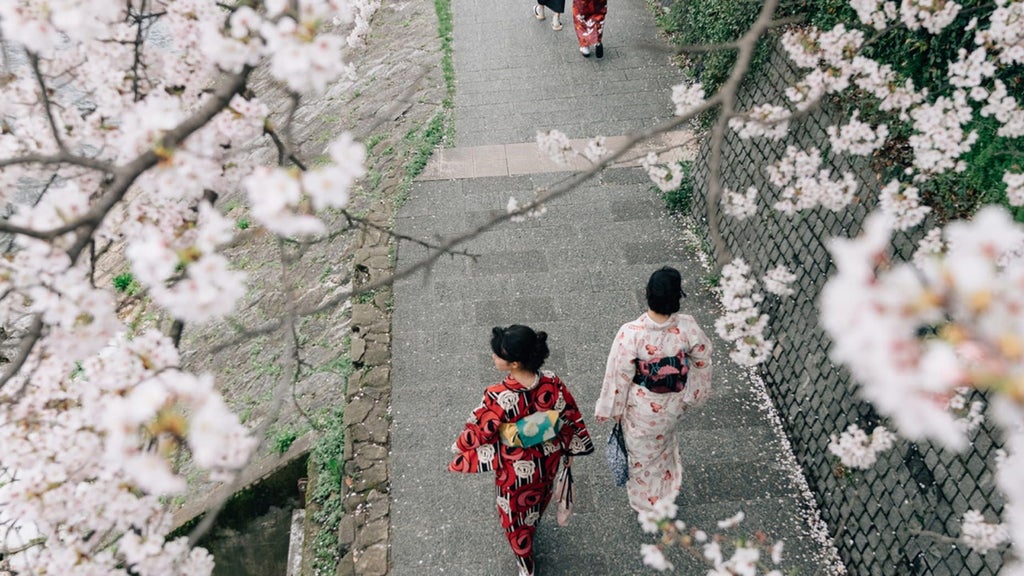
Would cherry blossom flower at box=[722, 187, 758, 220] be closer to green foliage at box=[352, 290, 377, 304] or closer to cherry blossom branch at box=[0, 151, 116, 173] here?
cherry blossom branch at box=[0, 151, 116, 173]

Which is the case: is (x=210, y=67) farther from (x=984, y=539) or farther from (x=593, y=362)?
(x=984, y=539)

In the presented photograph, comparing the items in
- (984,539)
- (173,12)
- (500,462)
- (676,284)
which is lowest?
(500,462)

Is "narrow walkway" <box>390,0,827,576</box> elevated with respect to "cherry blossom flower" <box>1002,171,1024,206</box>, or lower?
lower

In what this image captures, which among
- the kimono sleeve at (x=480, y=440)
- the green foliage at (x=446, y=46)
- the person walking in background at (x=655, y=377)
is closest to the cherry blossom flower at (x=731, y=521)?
the person walking in background at (x=655, y=377)

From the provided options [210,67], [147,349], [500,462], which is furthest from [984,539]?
[210,67]

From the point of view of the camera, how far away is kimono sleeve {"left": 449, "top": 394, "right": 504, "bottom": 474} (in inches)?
131

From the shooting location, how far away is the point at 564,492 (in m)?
3.89

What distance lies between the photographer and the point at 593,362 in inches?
203

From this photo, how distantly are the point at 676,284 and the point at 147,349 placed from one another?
7.47 ft

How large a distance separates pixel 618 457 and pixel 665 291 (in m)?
1.22

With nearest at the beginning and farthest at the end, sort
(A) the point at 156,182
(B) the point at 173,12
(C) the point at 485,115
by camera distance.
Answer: (A) the point at 156,182 → (B) the point at 173,12 → (C) the point at 485,115

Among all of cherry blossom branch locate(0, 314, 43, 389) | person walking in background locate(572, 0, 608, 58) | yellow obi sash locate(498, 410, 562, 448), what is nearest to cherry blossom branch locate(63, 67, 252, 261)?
Answer: cherry blossom branch locate(0, 314, 43, 389)

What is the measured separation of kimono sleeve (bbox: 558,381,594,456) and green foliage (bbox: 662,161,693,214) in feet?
11.0

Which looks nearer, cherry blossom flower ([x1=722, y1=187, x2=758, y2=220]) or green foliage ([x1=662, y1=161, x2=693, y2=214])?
cherry blossom flower ([x1=722, y1=187, x2=758, y2=220])
